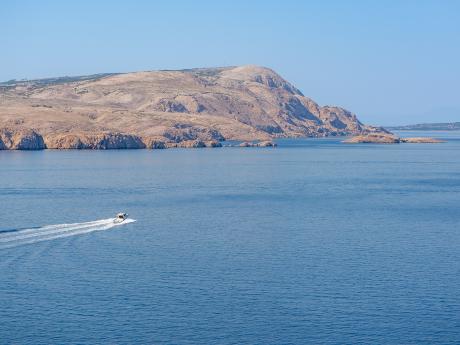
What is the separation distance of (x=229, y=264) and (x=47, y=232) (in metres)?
13.4

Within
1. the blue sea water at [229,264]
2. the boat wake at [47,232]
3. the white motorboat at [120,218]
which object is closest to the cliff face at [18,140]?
the blue sea water at [229,264]

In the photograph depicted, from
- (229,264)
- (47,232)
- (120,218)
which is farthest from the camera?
(120,218)

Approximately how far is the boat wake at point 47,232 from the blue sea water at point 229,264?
0.12 meters

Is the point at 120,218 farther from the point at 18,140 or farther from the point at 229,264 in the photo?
the point at 18,140

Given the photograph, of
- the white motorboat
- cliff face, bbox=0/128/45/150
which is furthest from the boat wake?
cliff face, bbox=0/128/45/150

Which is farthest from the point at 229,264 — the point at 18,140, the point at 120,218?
the point at 18,140

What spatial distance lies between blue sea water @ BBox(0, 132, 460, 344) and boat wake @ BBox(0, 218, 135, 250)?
125mm

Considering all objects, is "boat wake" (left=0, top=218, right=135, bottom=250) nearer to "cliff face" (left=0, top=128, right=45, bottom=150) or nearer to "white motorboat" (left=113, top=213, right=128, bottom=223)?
"white motorboat" (left=113, top=213, right=128, bottom=223)

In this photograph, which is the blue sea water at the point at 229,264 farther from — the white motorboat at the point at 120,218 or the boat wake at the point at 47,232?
the white motorboat at the point at 120,218

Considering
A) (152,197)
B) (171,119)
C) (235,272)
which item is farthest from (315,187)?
(171,119)

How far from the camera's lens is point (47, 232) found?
49.3 metres

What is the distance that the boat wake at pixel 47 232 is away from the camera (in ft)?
152

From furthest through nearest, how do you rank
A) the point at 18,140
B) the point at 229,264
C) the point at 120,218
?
the point at 18,140
the point at 120,218
the point at 229,264

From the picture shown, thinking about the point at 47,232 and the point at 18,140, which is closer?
the point at 47,232
